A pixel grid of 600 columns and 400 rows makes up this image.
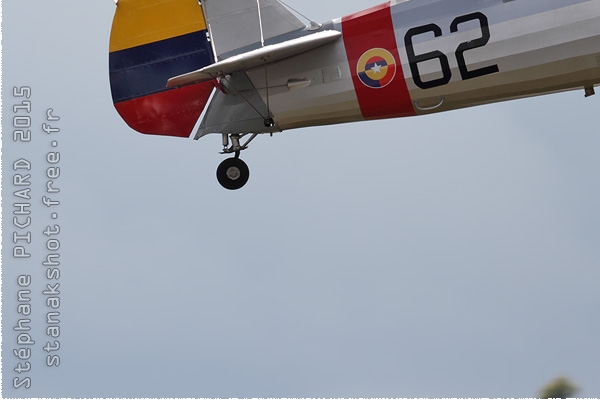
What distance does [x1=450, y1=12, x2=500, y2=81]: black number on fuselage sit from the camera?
10.6 meters

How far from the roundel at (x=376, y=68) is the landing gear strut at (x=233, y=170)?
1760mm

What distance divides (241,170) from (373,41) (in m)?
2.31

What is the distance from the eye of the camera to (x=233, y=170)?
11867 millimetres

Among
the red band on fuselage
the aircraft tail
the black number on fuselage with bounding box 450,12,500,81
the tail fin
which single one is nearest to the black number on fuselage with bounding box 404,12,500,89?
the black number on fuselage with bounding box 450,12,500,81

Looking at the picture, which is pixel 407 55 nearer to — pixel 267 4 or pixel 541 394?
pixel 267 4

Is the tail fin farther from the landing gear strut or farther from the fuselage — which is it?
the fuselage

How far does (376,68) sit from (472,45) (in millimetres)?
1134

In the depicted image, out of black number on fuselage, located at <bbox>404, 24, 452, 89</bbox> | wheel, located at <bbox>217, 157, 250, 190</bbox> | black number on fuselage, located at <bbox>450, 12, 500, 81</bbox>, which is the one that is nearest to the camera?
black number on fuselage, located at <bbox>450, 12, 500, 81</bbox>

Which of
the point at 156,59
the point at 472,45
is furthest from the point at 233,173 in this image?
the point at 472,45

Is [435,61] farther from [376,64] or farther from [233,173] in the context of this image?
[233,173]

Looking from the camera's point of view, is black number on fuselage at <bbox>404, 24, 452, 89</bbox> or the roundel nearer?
black number on fuselage at <bbox>404, 24, 452, 89</bbox>

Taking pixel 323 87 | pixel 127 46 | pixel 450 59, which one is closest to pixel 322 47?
pixel 323 87

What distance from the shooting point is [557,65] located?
34.1ft

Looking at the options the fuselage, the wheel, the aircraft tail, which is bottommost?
the wheel
